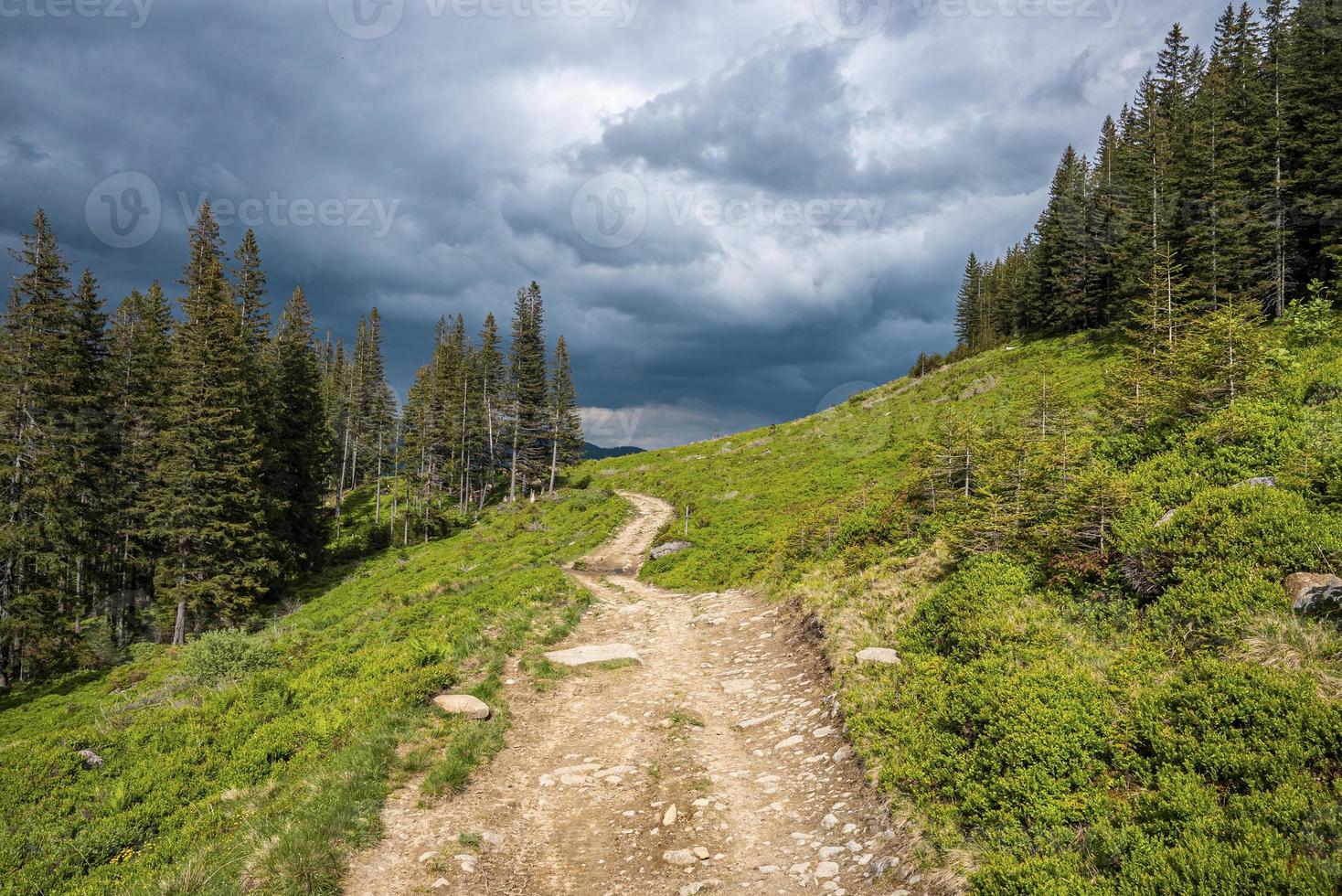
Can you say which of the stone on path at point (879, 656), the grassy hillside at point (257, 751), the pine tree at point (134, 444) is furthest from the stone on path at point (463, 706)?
the pine tree at point (134, 444)

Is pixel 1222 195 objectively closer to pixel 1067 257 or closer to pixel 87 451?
pixel 1067 257

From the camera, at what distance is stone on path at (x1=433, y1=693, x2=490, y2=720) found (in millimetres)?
9742

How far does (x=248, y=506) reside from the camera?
31.0m

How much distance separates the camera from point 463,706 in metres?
9.89

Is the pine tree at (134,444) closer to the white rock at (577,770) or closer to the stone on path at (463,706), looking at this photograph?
the stone on path at (463,706)

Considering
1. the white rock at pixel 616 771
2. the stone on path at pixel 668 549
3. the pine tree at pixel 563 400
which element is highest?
the pine tree at pixel 563 400

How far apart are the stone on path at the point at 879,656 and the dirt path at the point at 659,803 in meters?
0.98

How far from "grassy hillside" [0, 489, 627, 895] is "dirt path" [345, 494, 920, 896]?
2.36ft

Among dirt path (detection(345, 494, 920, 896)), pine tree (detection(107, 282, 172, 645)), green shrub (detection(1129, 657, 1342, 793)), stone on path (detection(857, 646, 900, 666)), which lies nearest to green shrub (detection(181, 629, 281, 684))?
dirt path (detection(345, 494, 920, 896))

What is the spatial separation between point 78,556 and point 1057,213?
8287 cm

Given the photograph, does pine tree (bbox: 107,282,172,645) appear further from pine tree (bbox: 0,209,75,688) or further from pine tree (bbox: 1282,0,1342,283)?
pine tree (bbox: 1282,0,1342,283)

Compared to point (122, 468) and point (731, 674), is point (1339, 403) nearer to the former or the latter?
point (731, 674)

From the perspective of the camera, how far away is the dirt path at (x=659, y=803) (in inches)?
234

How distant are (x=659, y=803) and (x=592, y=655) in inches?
240
